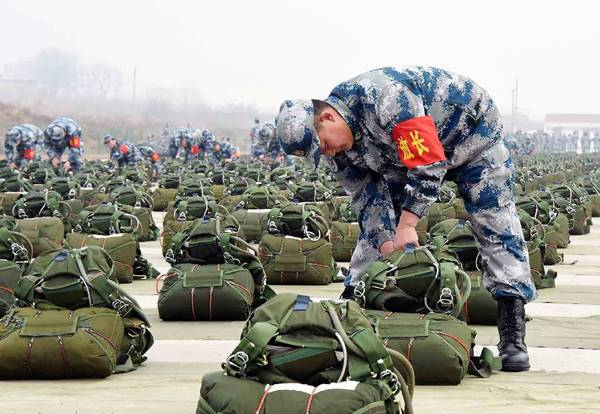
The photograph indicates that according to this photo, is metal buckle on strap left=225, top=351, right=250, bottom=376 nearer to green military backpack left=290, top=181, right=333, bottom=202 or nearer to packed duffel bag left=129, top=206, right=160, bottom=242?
packed duffel bag left=129, top=206, right=160, bottom=242

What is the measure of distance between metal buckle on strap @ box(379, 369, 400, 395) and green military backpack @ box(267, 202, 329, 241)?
7052 millimetres

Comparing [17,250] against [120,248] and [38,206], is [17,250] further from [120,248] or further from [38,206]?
[38,206]

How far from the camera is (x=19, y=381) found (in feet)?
21.2

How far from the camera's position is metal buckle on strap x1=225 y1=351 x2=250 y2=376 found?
4.64 metres

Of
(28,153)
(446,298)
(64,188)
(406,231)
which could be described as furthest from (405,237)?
(28,153)

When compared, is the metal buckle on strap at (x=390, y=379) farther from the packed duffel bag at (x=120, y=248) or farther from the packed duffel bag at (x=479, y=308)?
the packed duffel bag at (x=120, y=248)

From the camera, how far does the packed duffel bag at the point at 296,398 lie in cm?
441

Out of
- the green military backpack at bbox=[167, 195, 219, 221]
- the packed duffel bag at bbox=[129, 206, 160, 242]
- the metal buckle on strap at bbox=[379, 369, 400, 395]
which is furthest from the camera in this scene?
the packed duffel bag at bbox=[129, 206, 160, 242]

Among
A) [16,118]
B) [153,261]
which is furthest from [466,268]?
[16,118]

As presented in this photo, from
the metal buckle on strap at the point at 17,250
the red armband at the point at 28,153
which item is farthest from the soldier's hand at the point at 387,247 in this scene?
the red armband at the point at 28,153

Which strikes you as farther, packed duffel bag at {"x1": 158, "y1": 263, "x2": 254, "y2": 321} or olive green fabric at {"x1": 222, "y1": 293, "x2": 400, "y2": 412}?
packed duffel bag at {"x1": 158, "y1": 263, "x2": 254, "y2": 321}

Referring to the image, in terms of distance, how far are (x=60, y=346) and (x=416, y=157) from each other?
2228 mm

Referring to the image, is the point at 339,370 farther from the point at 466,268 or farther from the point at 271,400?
the point at 466,268

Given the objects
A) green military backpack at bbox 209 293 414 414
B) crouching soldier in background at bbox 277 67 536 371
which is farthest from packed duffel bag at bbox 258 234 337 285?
green military backpack at bbox 209 293 414 414
